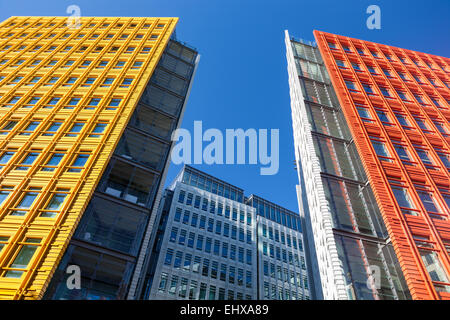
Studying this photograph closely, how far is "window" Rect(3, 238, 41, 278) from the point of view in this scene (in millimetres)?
17969

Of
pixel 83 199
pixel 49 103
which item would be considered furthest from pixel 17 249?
pixel 49 103

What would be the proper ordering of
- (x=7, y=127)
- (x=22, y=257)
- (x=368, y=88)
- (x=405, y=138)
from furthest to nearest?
(x=368, y=88)
(x=405, y=138)
(x=7, y=127)
(x=22, y=257)

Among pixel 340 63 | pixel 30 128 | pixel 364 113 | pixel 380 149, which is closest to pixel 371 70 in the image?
pixel 340 63

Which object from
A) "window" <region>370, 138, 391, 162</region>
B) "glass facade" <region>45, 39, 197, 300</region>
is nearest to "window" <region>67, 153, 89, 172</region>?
"glass facade" <region>45, 39, 197, 300</region>

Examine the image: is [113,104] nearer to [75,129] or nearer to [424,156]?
[75,129]

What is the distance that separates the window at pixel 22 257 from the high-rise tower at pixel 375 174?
64.2ft

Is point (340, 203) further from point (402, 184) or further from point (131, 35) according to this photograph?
point (131, 35)

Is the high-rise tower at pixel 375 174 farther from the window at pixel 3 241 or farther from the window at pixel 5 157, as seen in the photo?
the window at pixel 5 157

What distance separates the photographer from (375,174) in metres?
27.4

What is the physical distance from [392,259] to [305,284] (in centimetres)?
5548

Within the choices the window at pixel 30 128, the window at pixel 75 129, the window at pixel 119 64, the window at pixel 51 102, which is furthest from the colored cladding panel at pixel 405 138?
the window at pixel 51 102

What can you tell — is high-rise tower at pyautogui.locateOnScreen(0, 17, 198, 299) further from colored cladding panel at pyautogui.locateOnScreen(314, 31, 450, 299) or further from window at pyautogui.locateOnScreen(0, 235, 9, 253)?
colored cladding panel at pyautogui.locateOnScreen(314, 31, 450, 299)

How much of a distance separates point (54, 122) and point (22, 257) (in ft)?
46.8

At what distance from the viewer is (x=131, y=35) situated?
47469 millimetres
